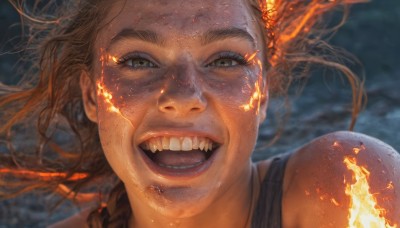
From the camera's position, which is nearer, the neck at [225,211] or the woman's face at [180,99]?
the woman's face at [180,99]

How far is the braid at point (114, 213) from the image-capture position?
8.45 feet

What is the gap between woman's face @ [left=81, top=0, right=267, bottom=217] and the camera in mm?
2090

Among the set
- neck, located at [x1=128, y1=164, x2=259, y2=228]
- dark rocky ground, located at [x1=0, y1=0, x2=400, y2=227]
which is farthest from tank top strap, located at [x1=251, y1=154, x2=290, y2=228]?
dark rocky ground, located at [x1=0, y1=0, x2=400, y2=227]

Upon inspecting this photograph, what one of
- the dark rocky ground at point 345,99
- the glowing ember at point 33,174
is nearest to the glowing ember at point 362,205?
the glowing ember at point 33,174

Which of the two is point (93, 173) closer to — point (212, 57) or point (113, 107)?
point (113, 107)

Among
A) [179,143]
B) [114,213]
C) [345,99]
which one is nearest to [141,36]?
[179,143]

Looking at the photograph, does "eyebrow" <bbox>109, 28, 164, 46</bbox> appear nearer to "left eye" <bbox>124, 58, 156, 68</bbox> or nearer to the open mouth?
"left eye" <bbox>124, 58, 156, 68</bbox>

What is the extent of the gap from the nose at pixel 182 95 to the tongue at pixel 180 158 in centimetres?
15

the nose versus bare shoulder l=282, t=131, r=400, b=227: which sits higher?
the nose

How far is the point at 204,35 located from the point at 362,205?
0.62m

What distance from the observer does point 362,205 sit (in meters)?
2.11

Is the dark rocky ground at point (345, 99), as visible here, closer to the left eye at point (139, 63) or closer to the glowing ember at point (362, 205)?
the left eye at point (139, 63)

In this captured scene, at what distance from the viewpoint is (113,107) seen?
2.21 meters

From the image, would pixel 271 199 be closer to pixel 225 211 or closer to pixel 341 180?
Result: pixel 225 211
